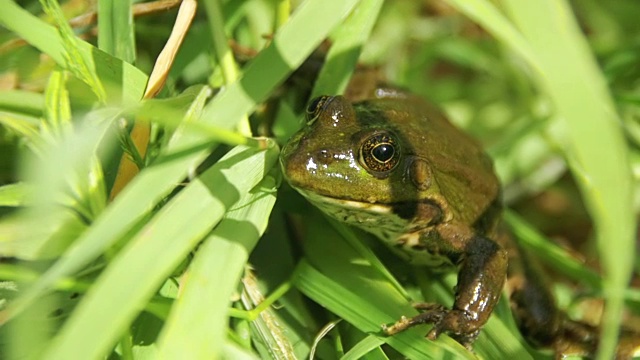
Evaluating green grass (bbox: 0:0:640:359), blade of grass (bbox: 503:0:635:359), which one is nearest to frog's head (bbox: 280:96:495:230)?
green grass (bbox: 0:0:640:359)

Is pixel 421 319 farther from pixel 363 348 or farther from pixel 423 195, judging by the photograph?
pixel 423 195

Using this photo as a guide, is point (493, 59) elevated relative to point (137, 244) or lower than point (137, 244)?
lower

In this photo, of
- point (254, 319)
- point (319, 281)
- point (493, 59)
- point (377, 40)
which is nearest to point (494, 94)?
point (493, 59)

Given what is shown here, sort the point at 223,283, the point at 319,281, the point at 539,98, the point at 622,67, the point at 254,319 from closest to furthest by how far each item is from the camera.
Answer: the point at 223,283
the point at 254,319
the point at 319,281
the point at 622,67
the point at 539,98

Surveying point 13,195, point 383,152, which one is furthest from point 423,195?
point 13,195

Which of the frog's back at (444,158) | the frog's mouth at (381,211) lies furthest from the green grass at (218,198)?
the frog's back at (444,158)

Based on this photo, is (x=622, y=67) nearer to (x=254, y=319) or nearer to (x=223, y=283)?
(x=254, y=319)

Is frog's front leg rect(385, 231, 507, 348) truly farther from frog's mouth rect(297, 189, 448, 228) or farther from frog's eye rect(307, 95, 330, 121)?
frog's eye rect(307, 95, 330, 121)
